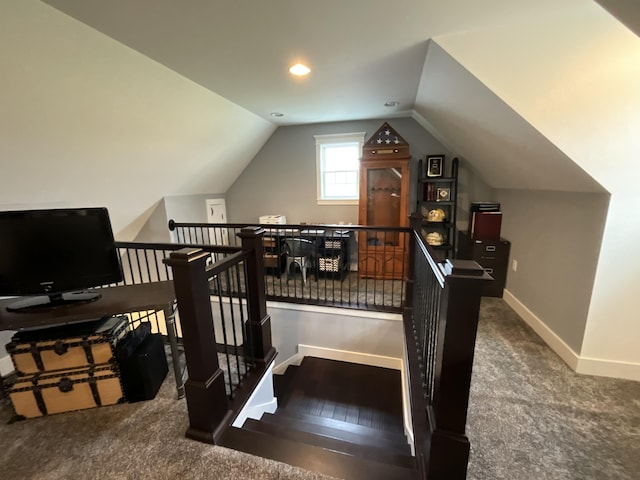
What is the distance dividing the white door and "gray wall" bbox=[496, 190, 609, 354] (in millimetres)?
4246

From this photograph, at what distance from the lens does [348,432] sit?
2043mm

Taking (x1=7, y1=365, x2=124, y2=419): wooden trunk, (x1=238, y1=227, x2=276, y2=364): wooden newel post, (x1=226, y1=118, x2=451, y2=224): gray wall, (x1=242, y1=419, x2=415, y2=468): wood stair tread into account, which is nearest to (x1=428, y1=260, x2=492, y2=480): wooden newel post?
(x1=242, y1=419, x2=415, y2=468): wood stair tread

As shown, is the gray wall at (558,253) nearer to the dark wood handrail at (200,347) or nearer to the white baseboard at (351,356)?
the white baseboard at (351,356)

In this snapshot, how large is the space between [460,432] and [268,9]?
7.63ft

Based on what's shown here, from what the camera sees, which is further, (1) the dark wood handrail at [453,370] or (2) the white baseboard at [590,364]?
(2) the white baseboard at [590,364]

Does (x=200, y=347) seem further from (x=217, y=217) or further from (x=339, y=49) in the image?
(x=217, y=217)

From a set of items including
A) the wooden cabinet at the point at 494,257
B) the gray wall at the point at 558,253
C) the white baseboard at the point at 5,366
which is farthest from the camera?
the wooden cabinet at the point at 494,257

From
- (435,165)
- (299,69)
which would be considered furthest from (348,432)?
(435,165)

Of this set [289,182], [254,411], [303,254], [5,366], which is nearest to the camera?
[254,411]

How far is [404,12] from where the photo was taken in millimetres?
1535

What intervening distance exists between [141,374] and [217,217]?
10.9 feet

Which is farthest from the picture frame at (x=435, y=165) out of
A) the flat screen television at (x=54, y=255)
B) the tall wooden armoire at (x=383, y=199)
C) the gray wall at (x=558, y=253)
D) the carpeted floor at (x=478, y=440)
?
the flat screen television at (x=54, y=255)

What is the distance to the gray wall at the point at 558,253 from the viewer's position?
1.98 m

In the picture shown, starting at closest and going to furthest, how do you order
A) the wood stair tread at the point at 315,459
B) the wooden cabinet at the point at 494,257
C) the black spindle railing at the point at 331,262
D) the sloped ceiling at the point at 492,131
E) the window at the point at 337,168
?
the wood stair tread at the point at 315,459 < the sloped ceiling at the point at 492,131 < the wooden cabinet at the point at 494,257 < the black spindle railing at the point at 331,262 < the window at the point at 337,168
